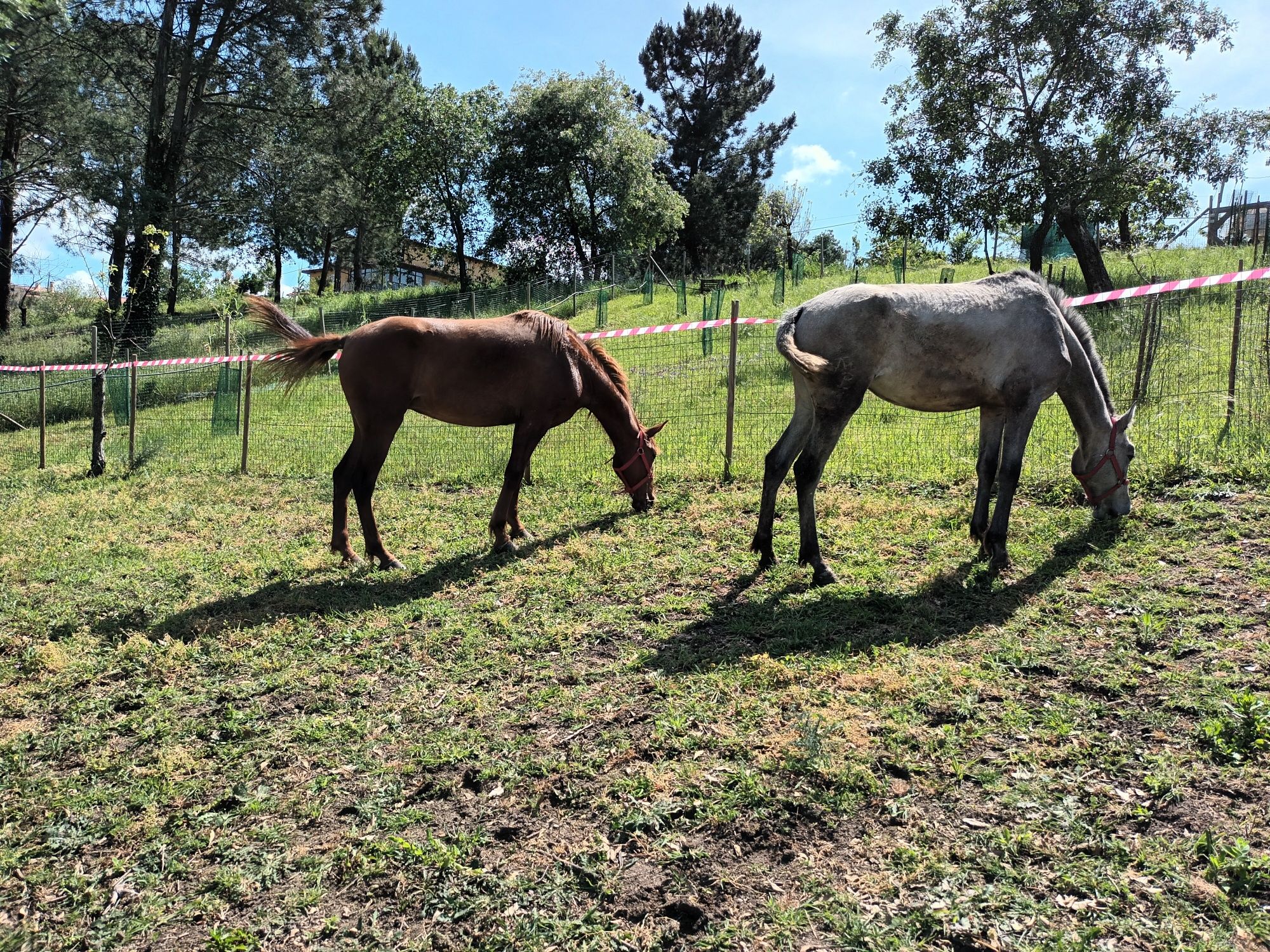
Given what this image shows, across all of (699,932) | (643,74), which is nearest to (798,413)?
(699,932)

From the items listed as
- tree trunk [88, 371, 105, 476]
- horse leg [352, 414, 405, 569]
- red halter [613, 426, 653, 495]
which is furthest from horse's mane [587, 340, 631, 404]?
tree trunk [88, 371, 105, 476]

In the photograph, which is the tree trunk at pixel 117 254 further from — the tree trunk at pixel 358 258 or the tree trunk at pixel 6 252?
the tree trunk at pixel 358 258

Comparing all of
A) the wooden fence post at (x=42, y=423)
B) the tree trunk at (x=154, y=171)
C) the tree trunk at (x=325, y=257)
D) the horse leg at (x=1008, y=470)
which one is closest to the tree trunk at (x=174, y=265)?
the tree trunk at (x=154, y=171)

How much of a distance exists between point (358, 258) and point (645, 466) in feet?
123

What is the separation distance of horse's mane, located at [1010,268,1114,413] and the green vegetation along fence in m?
1.32

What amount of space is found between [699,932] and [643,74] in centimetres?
4520

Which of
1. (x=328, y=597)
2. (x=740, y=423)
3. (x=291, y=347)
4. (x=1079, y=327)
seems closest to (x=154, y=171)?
(x=291, y=347)

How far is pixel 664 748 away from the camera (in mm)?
3441

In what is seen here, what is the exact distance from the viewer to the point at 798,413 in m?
5.65

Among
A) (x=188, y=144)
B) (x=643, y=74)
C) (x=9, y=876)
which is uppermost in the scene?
(x=643, y=74)

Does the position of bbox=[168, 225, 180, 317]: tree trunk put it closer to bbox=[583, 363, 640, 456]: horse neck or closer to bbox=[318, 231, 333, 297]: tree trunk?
bbox=[318, 231, 333, 297]: tree trunk

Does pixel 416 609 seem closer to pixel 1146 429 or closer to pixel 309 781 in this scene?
pixel 309 781

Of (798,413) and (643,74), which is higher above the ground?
(643,74)

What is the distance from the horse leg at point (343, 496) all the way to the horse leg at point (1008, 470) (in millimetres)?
4876
